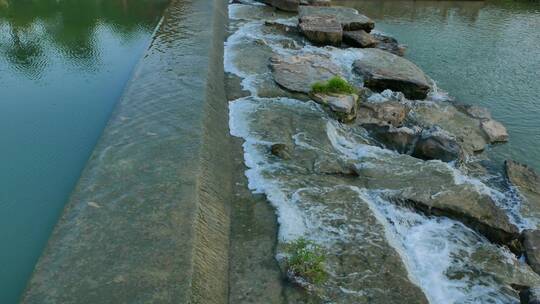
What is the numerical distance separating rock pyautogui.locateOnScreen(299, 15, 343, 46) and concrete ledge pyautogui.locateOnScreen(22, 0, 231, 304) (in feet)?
15.5

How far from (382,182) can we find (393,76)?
3918 millimetres

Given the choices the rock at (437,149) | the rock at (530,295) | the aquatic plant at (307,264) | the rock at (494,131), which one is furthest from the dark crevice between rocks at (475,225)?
the rock at (494,131)

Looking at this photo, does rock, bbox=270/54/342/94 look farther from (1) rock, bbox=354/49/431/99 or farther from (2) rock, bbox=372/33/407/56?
(2) rock, bbox=372/33/407/56

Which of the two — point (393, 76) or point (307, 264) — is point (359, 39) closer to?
point (393, 76)

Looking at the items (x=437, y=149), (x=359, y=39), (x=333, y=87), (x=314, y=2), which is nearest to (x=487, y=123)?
(x=437, y=149)

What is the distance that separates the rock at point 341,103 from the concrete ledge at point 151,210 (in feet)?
5.81

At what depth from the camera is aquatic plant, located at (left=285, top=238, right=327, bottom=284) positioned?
4.33 meters

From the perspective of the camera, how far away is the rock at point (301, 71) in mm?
8688

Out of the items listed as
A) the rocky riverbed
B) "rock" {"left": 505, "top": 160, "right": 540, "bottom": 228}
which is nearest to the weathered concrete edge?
the rocky riverbed

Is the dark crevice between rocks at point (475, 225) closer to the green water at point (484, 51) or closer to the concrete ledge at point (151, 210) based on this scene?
the concrete ledge at point (151, 210)

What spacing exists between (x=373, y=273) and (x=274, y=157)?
2395 millimetres

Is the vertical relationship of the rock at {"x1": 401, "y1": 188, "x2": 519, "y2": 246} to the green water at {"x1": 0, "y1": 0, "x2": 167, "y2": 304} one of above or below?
below

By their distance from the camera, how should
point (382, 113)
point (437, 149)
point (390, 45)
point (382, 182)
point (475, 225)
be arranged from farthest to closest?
point (390, 45)
point (382, 113)
point (437, 149)
point (382, 182)
point (475, 225)

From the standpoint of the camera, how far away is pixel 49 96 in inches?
336
